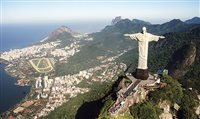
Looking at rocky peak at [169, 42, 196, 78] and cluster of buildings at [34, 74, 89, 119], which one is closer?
cluster of buildings at [34, 74, 89, 119]

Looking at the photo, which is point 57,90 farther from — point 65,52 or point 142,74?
point 65,52

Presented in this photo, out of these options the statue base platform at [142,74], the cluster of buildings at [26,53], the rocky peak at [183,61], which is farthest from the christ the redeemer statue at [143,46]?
the cluster of buildings at [26,53]

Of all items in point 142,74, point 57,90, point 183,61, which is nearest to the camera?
point 142,74

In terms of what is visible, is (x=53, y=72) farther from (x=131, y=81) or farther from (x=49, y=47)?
(x=131, y=81)

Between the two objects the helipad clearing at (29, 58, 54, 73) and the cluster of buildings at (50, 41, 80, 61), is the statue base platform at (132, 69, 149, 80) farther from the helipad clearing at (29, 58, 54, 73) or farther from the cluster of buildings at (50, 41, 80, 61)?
the cluster of buildings at (50, 41, 80, 61)

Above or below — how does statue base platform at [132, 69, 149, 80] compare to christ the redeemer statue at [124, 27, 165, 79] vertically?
below

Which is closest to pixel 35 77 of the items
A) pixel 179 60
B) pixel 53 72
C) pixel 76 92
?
pixel 53 72

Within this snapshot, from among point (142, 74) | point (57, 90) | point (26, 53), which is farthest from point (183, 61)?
point (26, 53)

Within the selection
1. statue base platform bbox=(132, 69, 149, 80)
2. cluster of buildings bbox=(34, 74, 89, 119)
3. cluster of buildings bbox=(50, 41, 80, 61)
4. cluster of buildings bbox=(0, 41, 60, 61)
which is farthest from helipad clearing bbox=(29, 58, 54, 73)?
statue base platform bbox=(132, 69, 149, 80)
